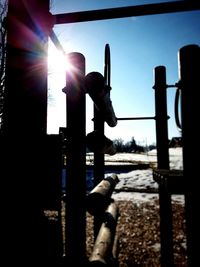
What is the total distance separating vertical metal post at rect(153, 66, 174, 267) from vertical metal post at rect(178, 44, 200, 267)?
6.56 ft

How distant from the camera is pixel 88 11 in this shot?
2.20 m

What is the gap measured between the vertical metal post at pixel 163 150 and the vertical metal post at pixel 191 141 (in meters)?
2.00

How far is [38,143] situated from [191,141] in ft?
3.49

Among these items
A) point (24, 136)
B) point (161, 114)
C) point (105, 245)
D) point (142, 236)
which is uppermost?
point (161, 114)

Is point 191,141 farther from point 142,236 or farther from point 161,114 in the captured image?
point 142,236

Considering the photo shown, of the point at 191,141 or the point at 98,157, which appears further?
the point at 98,157

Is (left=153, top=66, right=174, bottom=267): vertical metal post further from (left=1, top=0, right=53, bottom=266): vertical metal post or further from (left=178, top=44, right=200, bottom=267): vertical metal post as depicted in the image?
(left=1, top=0, right=53, bottom=266): vertical metal post

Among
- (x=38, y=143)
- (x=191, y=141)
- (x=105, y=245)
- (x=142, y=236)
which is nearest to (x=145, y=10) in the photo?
(x=191, y=141)

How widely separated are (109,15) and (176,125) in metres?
1.18

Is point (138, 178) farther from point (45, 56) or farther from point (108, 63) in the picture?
point (45, 56)

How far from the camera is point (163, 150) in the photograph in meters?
3.72

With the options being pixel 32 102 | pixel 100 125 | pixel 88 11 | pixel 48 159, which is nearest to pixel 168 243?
pixel 100 125

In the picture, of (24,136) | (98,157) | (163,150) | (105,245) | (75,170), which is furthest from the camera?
(163,150)

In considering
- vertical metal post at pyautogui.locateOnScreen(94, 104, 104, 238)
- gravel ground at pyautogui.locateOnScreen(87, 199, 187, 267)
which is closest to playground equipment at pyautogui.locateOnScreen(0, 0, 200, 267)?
vertical metal post at pyautogui.locateOnScreen(94, 104, 104, 238)
